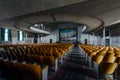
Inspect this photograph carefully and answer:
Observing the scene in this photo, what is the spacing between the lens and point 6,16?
14.4m

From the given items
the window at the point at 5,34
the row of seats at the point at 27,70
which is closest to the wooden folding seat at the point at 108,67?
the row of seats at the point at 27,70

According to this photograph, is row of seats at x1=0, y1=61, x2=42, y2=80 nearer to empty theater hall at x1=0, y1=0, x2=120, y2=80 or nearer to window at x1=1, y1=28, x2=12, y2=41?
empty theater hall at x1=0, y1=0, x2=120, y2=80

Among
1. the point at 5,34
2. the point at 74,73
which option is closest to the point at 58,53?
the point at 74,73

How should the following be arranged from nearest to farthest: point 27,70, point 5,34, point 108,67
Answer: point 27,70 → point 108,67 → point 5,34

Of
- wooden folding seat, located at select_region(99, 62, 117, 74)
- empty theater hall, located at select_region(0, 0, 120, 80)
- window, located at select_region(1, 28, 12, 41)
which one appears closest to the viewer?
wooden folding seat, located at select_region(99, 62, 117, 74)

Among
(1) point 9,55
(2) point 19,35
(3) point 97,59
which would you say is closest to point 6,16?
(1) point 9,55

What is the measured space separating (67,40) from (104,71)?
35421 millimetres

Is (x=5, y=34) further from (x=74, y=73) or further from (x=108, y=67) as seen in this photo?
(x=108, y=67)

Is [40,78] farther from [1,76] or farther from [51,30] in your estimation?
[51,30]

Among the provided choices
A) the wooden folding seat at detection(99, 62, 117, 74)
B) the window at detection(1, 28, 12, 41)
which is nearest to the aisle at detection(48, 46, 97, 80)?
the wooden folding seat at detection(99, 62, 117, 74)

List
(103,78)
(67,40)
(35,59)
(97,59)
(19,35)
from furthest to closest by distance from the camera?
(67,40) → (19,35) → (35,59) → (97,59) → (103,78)

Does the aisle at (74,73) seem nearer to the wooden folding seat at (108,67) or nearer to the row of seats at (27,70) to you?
the wooden folding seat at (108,67)

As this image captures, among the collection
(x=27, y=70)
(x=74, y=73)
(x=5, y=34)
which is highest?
(x=5, y=34)

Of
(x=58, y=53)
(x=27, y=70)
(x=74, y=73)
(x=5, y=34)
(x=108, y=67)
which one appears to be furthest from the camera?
(x=5, y=34)
